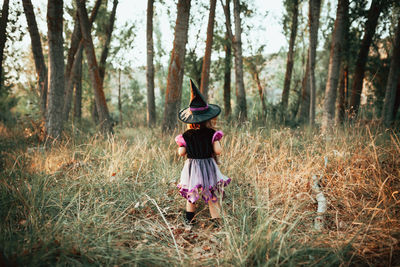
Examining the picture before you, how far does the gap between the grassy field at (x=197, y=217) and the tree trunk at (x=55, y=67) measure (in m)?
1.34

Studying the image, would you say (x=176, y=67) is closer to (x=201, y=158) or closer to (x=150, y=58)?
(x=201, y=158)

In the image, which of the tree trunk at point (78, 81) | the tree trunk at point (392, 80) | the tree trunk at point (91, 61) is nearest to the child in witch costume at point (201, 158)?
the tree trunk at point (91, 61)

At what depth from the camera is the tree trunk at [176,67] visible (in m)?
5.31

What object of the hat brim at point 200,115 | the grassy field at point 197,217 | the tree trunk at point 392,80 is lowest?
the grassy field at point 197,217

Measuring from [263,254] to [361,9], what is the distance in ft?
34.4

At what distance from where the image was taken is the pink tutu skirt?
104 inches

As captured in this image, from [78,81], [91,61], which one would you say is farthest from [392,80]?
[78,81]

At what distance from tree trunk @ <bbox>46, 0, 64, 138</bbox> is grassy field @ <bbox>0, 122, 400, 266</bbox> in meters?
1.34

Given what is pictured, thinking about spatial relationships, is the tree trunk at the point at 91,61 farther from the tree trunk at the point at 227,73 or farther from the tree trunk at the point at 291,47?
the tree trunk at the point at 291,47

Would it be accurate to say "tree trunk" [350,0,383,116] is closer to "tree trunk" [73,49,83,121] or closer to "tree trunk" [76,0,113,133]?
"tree trunk" [76,0,113,133]

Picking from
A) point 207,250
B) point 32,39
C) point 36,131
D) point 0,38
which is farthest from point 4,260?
point 32,39

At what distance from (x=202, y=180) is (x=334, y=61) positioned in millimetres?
5219

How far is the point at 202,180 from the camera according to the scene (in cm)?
265

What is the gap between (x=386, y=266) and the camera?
1771mm
